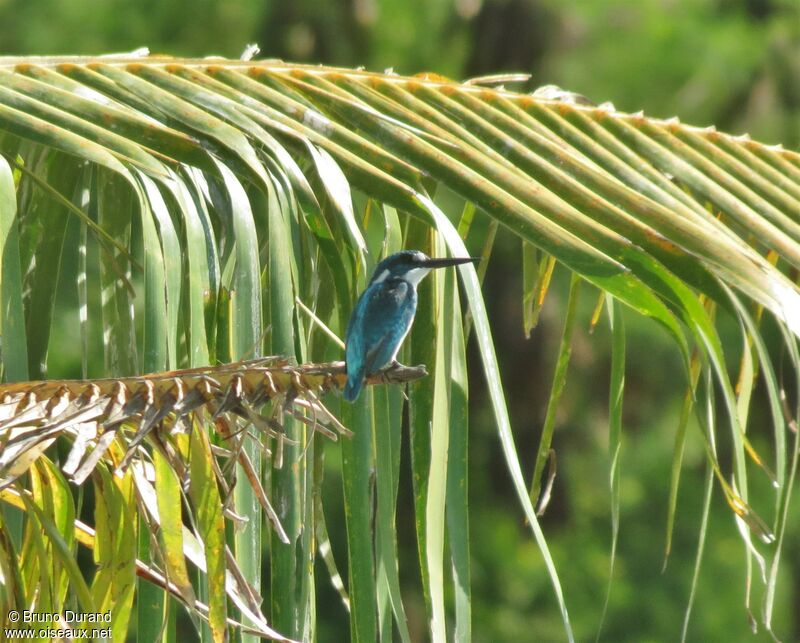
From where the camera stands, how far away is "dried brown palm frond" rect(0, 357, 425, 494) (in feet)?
5.70

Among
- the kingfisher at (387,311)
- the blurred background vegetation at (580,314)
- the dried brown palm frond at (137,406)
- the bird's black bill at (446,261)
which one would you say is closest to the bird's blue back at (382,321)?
the kingfisher at (387,311)

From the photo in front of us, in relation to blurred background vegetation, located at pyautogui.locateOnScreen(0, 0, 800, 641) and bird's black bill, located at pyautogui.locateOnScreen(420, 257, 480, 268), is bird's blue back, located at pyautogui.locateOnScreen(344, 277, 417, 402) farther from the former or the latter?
blurred background vegetation, located at pyautogui.locateOnScreen(0, 0, 800, 641)

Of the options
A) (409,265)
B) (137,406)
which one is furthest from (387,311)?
(137,406)

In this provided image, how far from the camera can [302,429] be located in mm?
2277

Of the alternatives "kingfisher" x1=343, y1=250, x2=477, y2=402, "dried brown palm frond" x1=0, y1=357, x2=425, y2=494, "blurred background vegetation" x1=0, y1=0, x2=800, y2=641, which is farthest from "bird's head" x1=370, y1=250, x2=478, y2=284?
"blurred background vegetation" x1=0, y1=0, x2=800, y2=641

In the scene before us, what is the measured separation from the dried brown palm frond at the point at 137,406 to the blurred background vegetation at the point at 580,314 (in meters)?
11.2

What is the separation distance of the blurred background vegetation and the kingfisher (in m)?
9.96

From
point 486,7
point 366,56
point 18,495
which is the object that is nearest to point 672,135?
point 18,495

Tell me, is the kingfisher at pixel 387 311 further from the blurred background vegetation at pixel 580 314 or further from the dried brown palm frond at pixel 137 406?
the blurred background vegetation at pixel 580 314

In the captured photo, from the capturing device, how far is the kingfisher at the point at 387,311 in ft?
8.45

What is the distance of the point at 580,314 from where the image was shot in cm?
1352

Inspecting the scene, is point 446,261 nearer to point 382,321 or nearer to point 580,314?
point 382,321

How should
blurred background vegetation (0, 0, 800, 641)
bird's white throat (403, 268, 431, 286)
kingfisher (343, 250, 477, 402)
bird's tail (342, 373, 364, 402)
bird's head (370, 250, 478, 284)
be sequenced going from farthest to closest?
blurred background vegetation (0, 0, 800, 641) → bird's white throat (403, 268, 431, 286) → kingfisher (343, 250, 477, 402) → bird's head (370, 250, 478, 284) → bird's tail (342, 373, 364, 402)

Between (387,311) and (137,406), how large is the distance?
139cm
